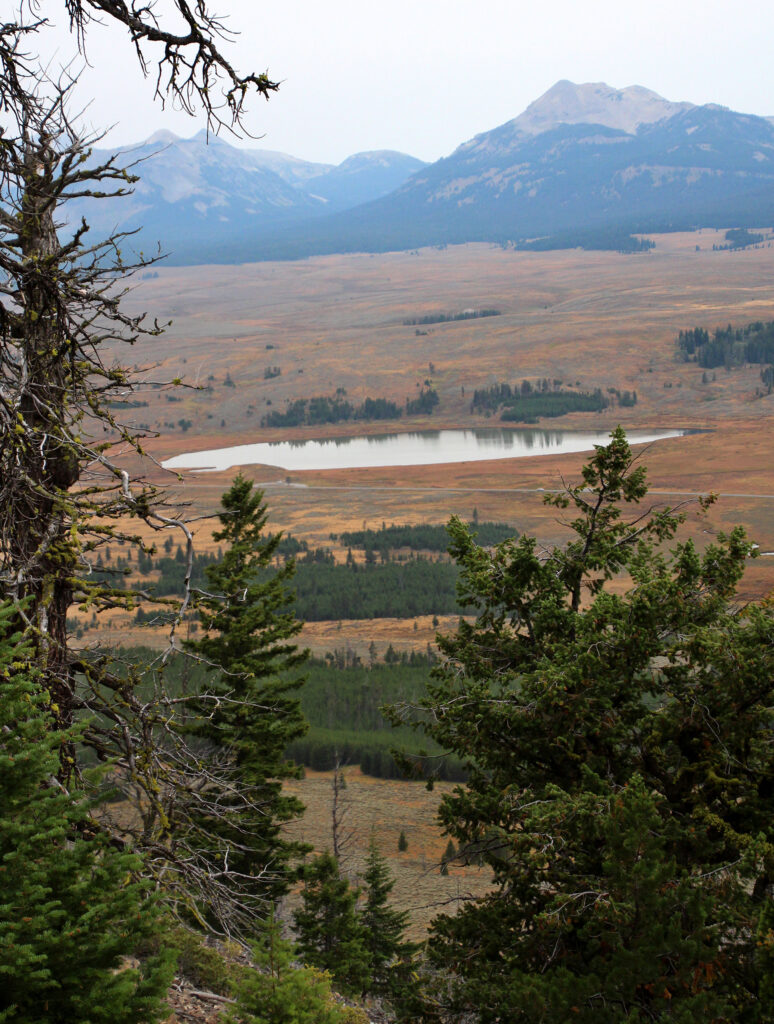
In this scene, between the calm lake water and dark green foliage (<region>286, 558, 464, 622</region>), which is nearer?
dark green foliage (<region>286, 558, 464, 622</region>)

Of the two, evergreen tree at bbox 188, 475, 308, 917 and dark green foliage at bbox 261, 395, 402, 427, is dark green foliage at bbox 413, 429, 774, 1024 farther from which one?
dark green foliage at bbox 261, 395, 402, 427

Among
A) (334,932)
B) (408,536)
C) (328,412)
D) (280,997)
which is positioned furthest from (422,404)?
(280,997)

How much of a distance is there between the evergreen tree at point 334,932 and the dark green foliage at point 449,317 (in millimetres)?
143958

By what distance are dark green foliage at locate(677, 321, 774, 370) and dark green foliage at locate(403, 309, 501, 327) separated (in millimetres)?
46662

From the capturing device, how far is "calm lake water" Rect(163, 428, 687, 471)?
88250 millimetres

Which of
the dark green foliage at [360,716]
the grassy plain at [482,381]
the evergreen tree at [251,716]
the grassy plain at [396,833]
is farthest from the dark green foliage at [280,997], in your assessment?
the grassy plain at [482,381]

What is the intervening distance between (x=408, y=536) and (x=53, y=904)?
182ft

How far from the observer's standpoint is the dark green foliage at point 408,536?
58.2 m

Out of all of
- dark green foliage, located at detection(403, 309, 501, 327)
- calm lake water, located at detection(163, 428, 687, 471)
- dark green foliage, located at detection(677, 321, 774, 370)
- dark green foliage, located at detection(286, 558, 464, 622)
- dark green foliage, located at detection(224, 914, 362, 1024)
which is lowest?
dark green foliage, located at detection(286, 558, 464, 622)

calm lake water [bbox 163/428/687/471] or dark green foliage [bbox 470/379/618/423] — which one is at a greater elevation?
dark green foliage [bbox 470/379/618/423]

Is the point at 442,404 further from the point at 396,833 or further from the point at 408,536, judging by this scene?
the point at 396,833

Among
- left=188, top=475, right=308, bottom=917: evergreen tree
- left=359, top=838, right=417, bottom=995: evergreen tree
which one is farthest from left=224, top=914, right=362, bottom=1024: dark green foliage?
left=359, top=838, right=417, bottom=995: evergreen tree

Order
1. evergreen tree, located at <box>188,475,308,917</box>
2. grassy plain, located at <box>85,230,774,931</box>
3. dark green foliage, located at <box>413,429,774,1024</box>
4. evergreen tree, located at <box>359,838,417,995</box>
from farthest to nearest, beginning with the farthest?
grassy plain, located at <box>85,230,774,931</box>
evergreen tree, located at <box>359,838,417,995</box>
evergreen tree, located at <box>188,475,308,917</box>
dark green foliage, located at <box>413,429,774,1024</box>

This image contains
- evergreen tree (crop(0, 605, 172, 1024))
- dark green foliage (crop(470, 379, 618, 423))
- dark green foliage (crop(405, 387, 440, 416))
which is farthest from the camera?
dark green foliage (crop(405, 387, 440, 416))
